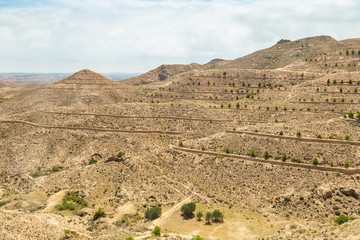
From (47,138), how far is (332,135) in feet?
195

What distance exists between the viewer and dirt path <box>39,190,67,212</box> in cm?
4543

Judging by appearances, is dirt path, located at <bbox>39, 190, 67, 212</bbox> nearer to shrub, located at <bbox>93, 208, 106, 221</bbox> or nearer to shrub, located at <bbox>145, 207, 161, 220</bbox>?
shrub, located at <bbox>93, 208, 106, 221</bbox>

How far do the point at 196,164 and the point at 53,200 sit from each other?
2321cm

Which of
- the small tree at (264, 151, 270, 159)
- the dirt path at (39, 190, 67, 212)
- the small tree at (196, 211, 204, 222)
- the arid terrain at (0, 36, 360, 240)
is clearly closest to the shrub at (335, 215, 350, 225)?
the arid terrain at (0, 36, 360, 240)

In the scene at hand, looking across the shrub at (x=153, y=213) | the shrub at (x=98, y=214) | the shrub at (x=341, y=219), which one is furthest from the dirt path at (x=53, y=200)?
the shrub at (x=341, y=219)

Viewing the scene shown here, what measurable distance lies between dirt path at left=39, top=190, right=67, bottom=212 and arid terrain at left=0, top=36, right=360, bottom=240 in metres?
0.17

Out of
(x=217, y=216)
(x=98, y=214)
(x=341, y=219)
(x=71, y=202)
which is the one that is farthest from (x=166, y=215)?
(x=341, y=219)

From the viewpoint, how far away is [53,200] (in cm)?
4762

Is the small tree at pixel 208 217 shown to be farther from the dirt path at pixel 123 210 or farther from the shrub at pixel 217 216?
the dirt path at pixel 123 210

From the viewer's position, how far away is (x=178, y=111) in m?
81.7

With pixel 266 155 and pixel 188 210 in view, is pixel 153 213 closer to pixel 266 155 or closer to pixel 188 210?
pixel 188 210

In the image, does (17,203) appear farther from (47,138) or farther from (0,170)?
(47,138)

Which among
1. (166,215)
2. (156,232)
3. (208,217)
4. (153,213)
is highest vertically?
(208,217)

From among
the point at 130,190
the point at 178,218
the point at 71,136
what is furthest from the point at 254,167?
the point at 71,136
